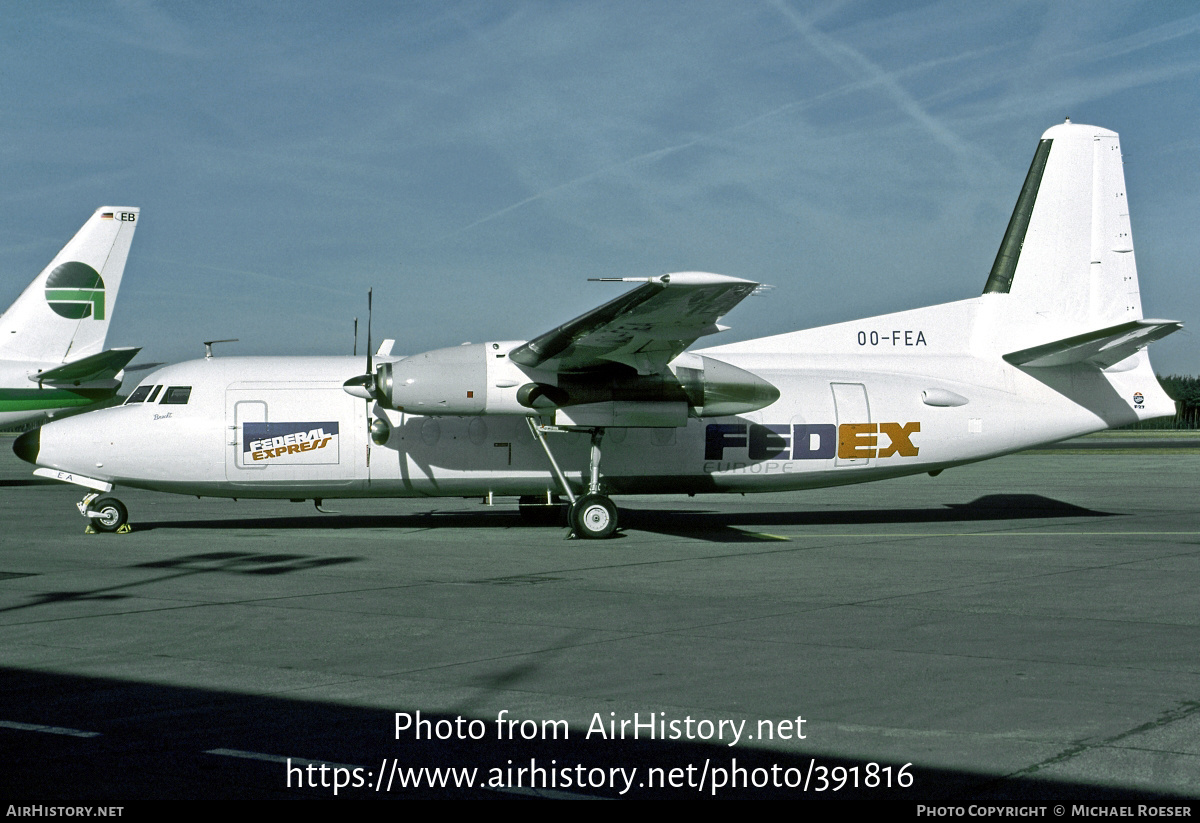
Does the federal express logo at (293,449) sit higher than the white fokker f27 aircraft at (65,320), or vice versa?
the white fokker f27 aircraft at (65,320)

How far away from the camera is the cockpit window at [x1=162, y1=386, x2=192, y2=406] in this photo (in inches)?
728

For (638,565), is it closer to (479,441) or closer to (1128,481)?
(479,441)

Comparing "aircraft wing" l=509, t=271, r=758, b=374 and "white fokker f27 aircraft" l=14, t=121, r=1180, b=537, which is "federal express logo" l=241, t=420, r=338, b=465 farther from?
"aircraft wing" l=509, t=271, r=758, b=374


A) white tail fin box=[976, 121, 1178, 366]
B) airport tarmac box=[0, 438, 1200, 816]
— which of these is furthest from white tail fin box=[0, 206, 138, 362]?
white tail fin box=[976, 121, 1178, 366]

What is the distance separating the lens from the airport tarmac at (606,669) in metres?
5.54

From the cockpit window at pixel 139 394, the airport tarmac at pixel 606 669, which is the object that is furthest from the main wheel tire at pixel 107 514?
the cockpit window at pixel 139 394

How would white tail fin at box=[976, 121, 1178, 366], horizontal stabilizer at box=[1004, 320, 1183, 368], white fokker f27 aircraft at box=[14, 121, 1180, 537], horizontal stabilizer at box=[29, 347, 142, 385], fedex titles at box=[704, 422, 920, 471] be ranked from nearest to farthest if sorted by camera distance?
horizontal stabilizer at box=[1004, 320, 1183, 368] → white fokker f27 aircraft at box=[14, 121, 1180, 537] → fedex titles at box=[704, 422, 920, 471] → white tail fin at box=[976, 121, 1178, 366] → horizontal stabilizer at box=[29, 347, 142, 385]

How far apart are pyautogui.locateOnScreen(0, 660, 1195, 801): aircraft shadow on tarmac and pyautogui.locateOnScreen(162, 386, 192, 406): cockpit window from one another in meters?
12.1

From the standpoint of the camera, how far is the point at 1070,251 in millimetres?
20312

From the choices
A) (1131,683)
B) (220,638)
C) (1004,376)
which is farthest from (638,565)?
(1004,376)

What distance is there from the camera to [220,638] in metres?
9.23

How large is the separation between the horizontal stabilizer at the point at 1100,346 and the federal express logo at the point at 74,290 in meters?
23.5

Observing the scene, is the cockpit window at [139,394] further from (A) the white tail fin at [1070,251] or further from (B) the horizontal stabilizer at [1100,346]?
(B) the horizontal stabilizer at [1100,346]

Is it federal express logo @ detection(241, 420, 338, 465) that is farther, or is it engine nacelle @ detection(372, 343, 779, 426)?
federal express logo @ detection(241, 420, 338, 465)
